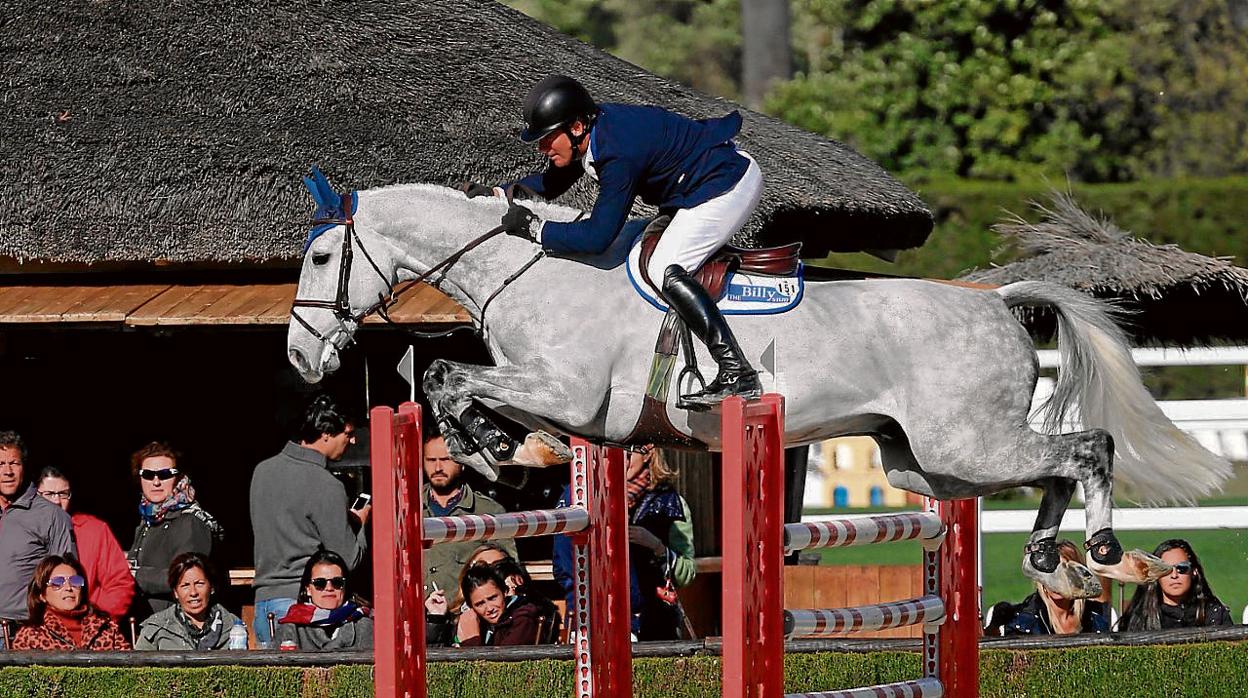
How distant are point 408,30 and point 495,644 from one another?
422 centimetres

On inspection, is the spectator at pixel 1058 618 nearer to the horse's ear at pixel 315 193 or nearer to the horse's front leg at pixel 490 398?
the horse's front leg at pixel 490 398

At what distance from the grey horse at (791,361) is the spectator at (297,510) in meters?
2.18

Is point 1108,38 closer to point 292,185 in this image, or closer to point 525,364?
point 292,185

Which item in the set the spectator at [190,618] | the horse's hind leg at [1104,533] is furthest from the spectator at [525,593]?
the horse's hind leg at [1104,533]

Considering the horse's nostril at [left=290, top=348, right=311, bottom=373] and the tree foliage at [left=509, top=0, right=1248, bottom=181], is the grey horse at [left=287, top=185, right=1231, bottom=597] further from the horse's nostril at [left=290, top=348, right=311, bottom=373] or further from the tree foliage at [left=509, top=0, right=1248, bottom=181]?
the tree foliage at [left=509, top=0, right=1248, bottom=181]

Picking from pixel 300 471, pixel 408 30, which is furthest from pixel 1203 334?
pixel 300 471

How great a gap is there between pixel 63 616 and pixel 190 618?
52cm

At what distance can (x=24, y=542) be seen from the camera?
7.89 m

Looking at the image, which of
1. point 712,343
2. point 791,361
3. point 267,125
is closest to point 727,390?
point 712,343

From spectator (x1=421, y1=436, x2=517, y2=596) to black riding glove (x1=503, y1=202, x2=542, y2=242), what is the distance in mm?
2400

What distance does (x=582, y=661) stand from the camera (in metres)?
6.51

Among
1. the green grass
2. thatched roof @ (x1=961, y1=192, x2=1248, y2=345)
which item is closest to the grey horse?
thatched roof @ (x1=961, y1=192, x2=1248, y2=345)

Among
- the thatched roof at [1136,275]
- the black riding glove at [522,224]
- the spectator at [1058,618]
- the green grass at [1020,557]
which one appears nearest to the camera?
the black riding glove at [522,224]

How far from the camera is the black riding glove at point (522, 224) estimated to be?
18.0 feet
